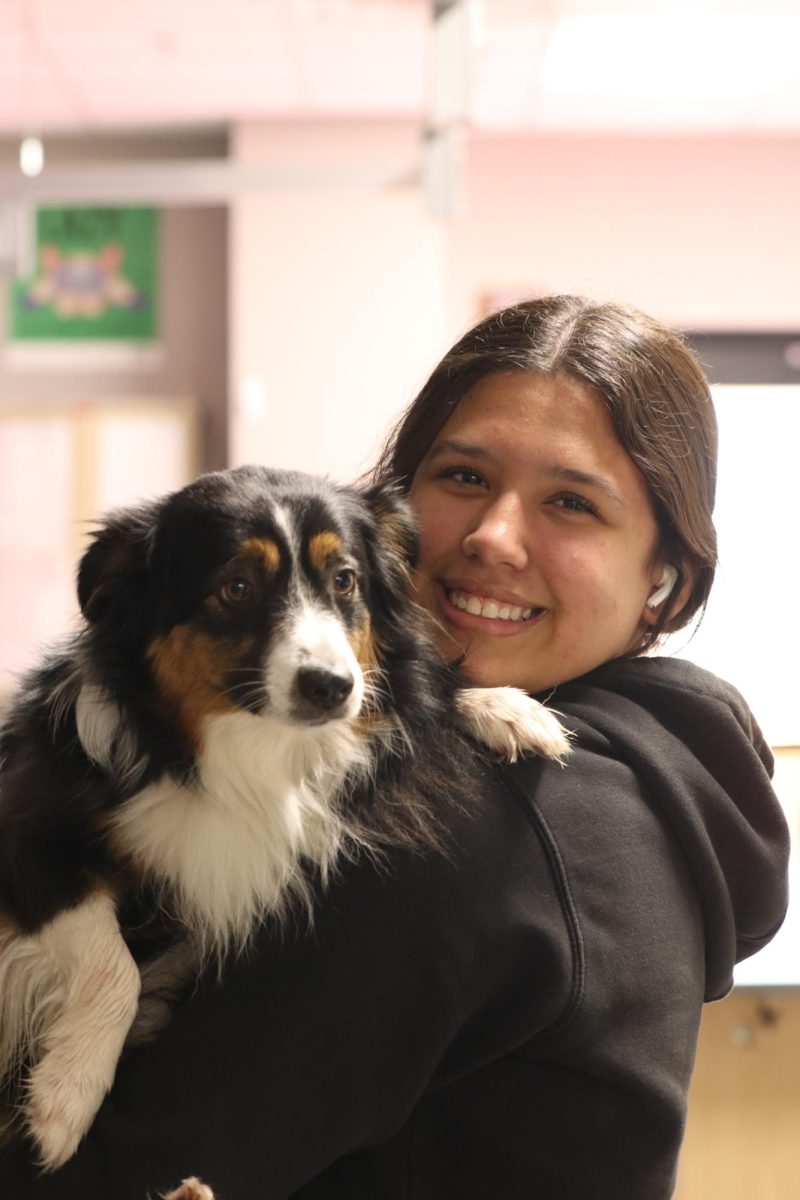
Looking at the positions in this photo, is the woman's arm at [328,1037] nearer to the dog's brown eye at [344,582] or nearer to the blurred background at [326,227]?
the dog's brown eye at [344,582]

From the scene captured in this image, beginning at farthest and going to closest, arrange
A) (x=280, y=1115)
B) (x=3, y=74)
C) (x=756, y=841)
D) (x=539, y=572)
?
(x=3, y=74), (x=539, y=572), (x=756, y=841), (x=280, y=1115)

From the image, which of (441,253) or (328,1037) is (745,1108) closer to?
(328,1037)

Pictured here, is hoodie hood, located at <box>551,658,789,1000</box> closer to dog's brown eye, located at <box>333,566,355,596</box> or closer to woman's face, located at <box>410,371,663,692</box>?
woman's face, located at <box>410,371,663,692</box>

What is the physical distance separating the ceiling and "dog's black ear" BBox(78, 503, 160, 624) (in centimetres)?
370

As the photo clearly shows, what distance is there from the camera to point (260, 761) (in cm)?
132

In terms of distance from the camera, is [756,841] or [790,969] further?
[790,969]

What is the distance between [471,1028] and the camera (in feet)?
3.48

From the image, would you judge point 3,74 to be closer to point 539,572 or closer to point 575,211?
point 575,211

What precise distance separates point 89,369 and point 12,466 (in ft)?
2.54

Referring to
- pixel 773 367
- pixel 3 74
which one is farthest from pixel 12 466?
Answer: pixel 773 367

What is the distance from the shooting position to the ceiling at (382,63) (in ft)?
16.3

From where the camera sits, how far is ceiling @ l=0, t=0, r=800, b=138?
497 cm

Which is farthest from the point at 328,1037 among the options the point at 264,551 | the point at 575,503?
the point at 575,503

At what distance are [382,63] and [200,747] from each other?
16.2 ft
